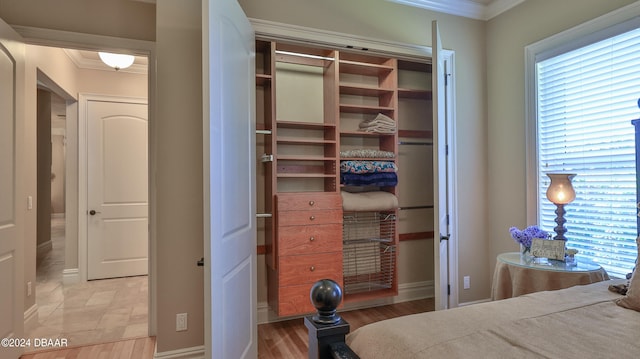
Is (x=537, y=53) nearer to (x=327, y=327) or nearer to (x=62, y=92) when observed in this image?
(x=327, y=327)

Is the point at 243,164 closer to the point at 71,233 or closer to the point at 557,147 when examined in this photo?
the point at 557,147

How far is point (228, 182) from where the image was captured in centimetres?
181

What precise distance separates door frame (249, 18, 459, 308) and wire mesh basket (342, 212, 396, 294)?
0.55m

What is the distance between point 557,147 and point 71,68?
5.10 meters

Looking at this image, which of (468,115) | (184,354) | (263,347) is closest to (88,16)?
(184,354)

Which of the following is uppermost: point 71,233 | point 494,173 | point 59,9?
point 59,9

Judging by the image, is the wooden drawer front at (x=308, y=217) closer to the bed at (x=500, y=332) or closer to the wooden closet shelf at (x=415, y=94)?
the wooden closet shelf at (x=415, y=94)

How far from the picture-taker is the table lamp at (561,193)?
2.40 m

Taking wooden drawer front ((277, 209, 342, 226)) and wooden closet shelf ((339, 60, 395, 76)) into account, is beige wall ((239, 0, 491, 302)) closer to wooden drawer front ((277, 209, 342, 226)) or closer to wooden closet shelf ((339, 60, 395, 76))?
wooden closet shelf ((339, 60, 395, 76))

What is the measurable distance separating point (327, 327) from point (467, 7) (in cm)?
319

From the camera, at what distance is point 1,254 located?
7.48ft

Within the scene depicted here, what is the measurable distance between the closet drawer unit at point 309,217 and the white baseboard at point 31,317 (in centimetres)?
219

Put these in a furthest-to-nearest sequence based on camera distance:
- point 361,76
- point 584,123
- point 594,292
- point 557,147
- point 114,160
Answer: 1. point 114,160
2. point 361,76
3. point 557,147
4. point 584,123
5. point 594,292

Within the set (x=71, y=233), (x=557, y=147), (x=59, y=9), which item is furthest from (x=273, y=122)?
(x=71, y=233)
